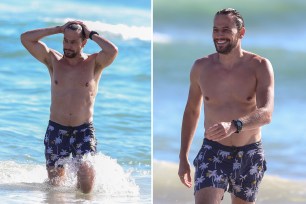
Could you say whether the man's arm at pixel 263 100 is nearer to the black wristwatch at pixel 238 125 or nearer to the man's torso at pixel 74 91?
the black wristwatch at pixel 238 125

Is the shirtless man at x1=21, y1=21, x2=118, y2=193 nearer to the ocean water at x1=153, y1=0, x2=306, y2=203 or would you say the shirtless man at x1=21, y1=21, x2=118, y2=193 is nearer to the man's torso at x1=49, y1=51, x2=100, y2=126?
the man's torso at x1=49, y1=51, x2=100, y2=126

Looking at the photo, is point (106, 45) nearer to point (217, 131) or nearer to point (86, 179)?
point (86, 179)

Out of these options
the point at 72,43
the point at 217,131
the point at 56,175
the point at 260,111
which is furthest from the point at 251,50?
the point at 217,131

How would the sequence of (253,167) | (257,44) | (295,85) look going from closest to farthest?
(253,167)
(295,85)
(257,44)

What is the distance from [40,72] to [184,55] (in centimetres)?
222

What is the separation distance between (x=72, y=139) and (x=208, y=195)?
1692 millimetres

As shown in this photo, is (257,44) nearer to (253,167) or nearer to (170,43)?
(170,43)

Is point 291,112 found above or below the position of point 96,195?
above

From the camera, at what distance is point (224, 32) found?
11.3 ft

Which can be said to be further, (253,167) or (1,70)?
(1,70)

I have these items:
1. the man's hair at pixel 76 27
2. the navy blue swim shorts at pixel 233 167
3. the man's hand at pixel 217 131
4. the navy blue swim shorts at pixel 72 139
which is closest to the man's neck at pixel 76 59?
the man's hair at pixel 76 27

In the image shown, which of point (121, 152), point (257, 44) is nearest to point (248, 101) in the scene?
point (121, 152)

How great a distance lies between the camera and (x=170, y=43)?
12.4 meters

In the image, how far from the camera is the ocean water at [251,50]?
9.27m
